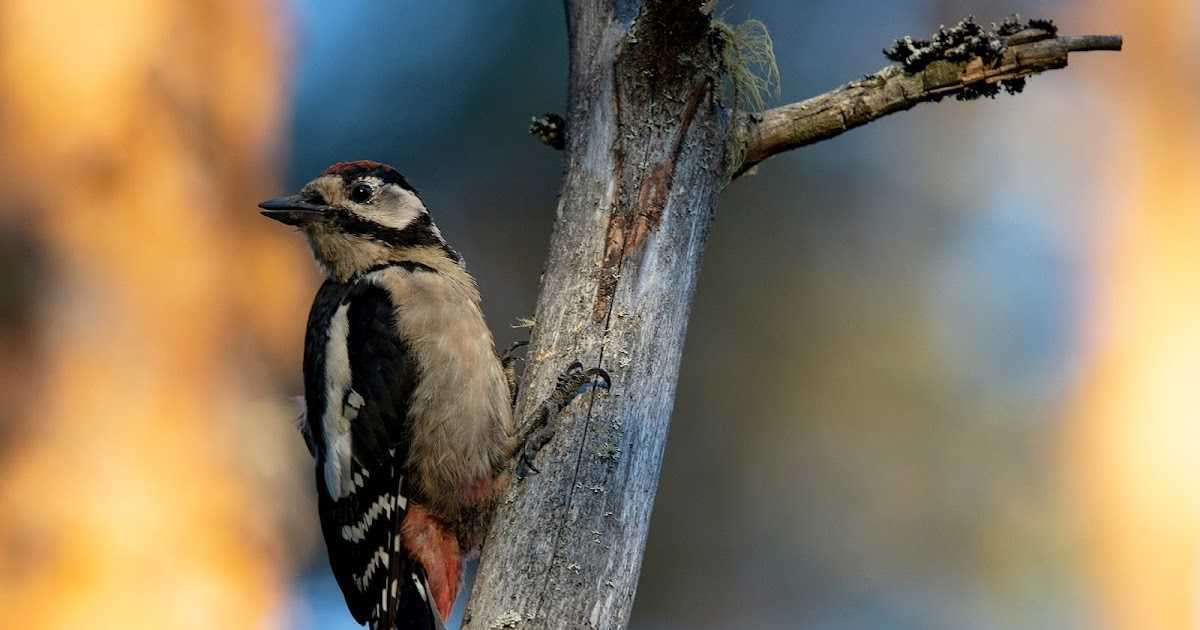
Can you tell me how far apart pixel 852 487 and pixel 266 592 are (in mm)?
3780

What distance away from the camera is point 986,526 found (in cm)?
661

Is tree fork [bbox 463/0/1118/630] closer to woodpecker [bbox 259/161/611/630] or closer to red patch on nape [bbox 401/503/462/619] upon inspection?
woodpecker [bbox 259/161/611/630]

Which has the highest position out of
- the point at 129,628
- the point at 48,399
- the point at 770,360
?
the point at 770,360

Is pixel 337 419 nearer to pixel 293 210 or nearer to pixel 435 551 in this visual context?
pixel 435 551

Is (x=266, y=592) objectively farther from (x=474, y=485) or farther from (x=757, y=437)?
(x=757, y=437)

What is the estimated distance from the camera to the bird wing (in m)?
3.15

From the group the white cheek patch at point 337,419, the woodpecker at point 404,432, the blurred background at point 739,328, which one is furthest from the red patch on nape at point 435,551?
the blurred background at point 739,328

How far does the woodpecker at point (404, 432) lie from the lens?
121 inches

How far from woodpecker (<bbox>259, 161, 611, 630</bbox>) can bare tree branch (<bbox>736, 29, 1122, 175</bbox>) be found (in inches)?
38.3

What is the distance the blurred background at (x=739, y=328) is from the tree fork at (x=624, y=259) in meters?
3.17

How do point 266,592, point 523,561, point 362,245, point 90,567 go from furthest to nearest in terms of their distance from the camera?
1. point 266,592
2. point 90,567
3. point 362,245
4. point 523,561

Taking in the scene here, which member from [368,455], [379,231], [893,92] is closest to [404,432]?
[368,455]

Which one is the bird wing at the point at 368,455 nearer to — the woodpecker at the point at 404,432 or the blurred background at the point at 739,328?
the woodpecker at the point at 404,432

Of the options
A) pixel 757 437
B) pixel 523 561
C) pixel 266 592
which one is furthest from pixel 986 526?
pixel 523 561
